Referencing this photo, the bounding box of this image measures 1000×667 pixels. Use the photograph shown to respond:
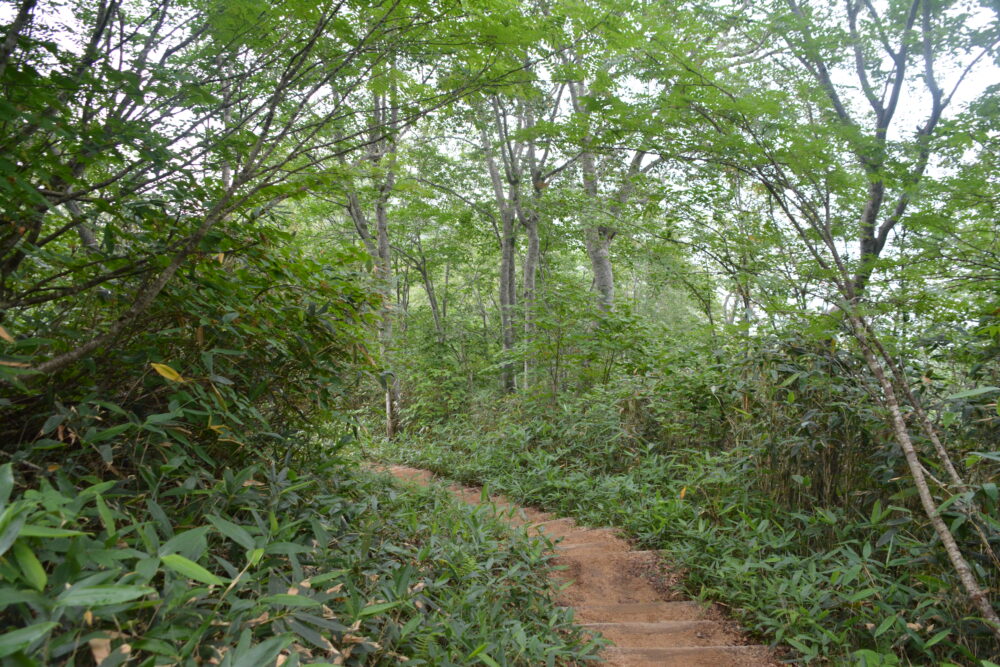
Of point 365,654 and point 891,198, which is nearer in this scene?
point 365,654

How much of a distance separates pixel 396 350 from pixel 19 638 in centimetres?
303

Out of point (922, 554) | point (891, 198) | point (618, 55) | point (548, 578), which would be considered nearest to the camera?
point (922, 554)

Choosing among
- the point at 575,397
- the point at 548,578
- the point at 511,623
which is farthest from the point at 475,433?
the point at 511,623

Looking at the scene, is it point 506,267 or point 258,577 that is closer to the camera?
point 258,577

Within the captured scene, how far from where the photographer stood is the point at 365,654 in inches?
73.8

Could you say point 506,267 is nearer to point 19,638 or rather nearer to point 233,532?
point 233,532

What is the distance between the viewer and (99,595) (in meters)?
1.06

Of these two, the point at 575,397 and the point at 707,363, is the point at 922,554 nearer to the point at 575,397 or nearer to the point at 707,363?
the point at 707,363

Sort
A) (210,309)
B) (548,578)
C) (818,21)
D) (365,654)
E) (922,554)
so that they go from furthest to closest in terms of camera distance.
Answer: (818,21), (548,578), (922,554), (210,309), (365,654)

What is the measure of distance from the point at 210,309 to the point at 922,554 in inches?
155

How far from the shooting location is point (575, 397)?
7.24 m

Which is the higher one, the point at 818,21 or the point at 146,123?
the point at 818,21

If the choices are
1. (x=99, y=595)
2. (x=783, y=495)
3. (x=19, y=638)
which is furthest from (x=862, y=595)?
(x=19, y=638)

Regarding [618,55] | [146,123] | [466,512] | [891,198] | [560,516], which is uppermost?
[618,55]
